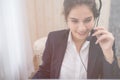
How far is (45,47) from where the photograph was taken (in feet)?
2.53

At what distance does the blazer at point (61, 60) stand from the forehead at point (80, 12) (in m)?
0.09

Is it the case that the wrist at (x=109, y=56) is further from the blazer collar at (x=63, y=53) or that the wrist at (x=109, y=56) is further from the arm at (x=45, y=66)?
the arm at (x=45, y=66)

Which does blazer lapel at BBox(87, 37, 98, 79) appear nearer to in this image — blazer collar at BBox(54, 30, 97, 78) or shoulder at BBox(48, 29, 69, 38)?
blazer collar at BBox(54, 30, 97, 78)

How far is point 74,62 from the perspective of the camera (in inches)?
30.3

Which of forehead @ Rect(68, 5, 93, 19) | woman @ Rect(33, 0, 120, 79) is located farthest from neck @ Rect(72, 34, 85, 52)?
forehead @ Rect(68, 5, 93, 19)

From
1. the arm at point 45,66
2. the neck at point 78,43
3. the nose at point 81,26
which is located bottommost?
the arm at point 45,66

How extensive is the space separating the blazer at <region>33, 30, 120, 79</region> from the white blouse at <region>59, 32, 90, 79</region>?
0.02 metres

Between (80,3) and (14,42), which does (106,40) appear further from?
(14,42)

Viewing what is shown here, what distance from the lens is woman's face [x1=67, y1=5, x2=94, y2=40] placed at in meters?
0.69

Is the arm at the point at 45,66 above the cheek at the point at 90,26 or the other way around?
the other way around

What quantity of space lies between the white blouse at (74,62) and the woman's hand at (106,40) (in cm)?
6

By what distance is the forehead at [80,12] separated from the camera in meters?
0.68

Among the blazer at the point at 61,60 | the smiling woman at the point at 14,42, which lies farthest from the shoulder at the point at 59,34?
the smiling woman at the point at 14,42

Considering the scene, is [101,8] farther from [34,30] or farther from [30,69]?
[30,69]
